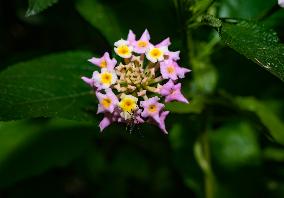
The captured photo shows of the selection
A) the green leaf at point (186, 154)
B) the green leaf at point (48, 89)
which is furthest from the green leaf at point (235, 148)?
the green leaf at point (48, 89)

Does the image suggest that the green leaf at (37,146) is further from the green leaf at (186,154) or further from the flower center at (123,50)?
the flower center at (123,50)

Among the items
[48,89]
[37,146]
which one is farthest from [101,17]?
[37,146]

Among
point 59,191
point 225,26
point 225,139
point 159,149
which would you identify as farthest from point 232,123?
point 59,191

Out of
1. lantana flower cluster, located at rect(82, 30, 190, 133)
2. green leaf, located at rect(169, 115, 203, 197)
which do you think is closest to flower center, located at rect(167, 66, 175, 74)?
lantana flower cluster, located at rect(82, 30, 190, 133)

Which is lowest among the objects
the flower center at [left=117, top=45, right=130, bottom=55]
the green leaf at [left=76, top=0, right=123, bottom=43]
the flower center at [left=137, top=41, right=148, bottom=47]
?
the flower center at [left=117, top=45, right=130, bottom=55]

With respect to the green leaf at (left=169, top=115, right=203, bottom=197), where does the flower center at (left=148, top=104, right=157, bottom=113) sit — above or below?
below

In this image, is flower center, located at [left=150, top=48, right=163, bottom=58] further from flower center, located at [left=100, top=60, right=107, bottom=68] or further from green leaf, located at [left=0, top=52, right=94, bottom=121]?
green leaf, located at [left=0, top=52, right=94, bottom=121]

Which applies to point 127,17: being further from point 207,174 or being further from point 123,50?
point 207,174
